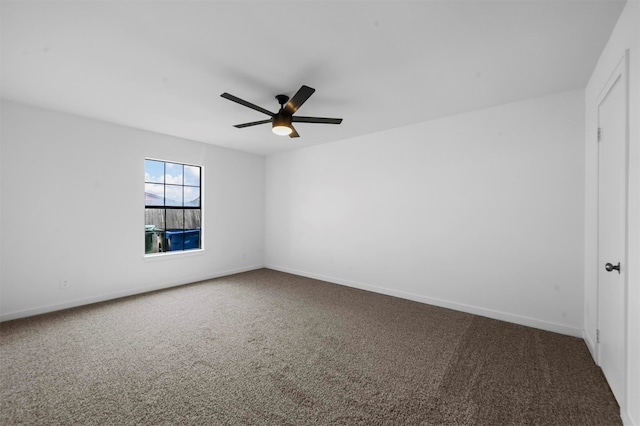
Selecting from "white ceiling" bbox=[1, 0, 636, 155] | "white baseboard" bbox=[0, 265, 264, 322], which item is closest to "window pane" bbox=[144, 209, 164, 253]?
"white baseboard" bbox=[0, 265, 264, 322]

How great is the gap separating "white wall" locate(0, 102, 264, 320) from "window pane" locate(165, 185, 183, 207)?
0.43 meters

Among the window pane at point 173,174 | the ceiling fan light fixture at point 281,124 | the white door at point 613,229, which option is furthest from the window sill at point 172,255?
the white door at point 613,229

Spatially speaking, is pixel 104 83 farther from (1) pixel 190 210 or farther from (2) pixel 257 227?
(2) pixel 257 227

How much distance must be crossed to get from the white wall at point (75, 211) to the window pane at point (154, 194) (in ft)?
0.94

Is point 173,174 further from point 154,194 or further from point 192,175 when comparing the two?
point 154,194

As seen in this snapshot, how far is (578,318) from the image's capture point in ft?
9.14

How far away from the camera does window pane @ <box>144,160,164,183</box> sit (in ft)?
15.0

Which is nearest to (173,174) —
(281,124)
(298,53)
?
(281,124)

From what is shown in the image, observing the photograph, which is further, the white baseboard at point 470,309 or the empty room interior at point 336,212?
the white baseboard at point 470,309

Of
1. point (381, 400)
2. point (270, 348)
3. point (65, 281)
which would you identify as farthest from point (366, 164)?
point (65, 281)

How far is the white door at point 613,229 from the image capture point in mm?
1724

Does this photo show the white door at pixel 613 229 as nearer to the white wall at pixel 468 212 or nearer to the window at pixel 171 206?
the white wall at pixel 468 212

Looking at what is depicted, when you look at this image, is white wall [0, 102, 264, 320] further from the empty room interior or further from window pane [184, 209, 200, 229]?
window pane [184, 209, 200, 229]

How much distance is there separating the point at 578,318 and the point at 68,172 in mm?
6324
